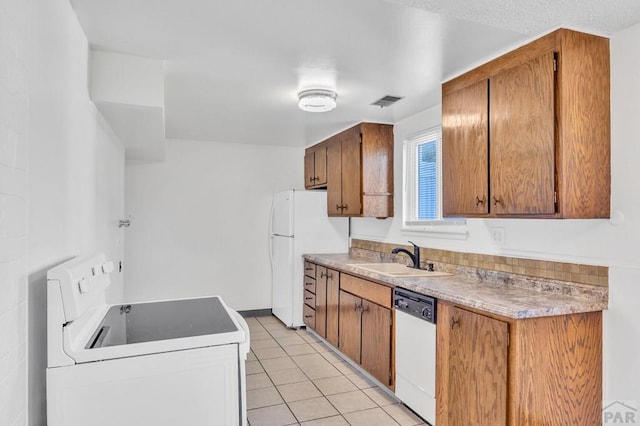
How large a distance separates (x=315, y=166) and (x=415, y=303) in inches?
111

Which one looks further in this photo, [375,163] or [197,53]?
[375,163]

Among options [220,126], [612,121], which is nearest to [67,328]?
[612,121]

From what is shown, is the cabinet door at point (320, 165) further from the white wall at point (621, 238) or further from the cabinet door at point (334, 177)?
the white wall at point (621, 238)

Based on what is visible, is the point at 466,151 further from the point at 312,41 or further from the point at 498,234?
the point at 312,41

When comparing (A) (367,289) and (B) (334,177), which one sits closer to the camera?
(A) (367,289)

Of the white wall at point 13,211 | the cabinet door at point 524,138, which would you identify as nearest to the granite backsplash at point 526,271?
the cabinet door at point 524,138

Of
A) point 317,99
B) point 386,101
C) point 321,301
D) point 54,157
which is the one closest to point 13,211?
point 54,157

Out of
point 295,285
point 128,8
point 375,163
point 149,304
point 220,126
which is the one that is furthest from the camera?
point 295,285

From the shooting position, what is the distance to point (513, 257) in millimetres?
2518

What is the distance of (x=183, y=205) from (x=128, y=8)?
10.9 feet

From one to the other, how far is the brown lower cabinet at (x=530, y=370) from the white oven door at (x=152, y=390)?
1229mm

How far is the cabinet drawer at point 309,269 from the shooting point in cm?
431

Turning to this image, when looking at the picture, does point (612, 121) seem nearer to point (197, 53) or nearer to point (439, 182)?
point (439, 182)

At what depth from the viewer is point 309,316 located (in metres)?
4.39
